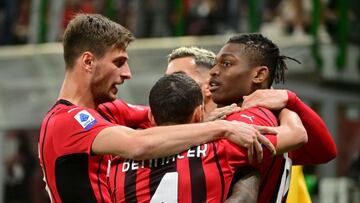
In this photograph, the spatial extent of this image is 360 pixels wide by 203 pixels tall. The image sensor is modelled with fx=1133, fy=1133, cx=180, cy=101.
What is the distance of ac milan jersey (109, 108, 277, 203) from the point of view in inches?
191

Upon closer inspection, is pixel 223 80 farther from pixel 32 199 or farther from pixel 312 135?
pixel 32 199

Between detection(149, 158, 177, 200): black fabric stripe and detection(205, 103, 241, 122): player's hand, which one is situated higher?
detection(205, 103, 241, 122): player's hand

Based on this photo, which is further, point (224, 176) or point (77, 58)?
point (77, 58)

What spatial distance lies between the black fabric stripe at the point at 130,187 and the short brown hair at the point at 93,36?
712 mm

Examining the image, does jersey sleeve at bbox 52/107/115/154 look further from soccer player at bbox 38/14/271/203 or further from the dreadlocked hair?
the dreadlocked hair

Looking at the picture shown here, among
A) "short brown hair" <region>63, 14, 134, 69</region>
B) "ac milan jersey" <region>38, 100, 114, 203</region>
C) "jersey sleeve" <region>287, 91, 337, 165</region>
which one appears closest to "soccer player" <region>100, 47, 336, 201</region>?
"jersey sleeve" <region>287, 91, 337, 165</region>

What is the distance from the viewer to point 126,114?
599 centimetres

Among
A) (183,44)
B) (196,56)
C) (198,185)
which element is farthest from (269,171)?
(183,44)

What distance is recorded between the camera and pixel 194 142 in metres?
4.89

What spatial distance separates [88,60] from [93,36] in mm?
117

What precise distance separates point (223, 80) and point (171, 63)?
1.29 metres

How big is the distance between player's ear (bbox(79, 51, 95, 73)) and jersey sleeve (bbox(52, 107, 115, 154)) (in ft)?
0.88

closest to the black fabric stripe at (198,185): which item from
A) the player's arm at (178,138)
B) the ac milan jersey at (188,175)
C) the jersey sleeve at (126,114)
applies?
the ac milan jersey at (188,175)

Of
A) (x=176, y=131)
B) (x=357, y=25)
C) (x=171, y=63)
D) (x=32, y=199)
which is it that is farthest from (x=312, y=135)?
(x=32, y=199)
